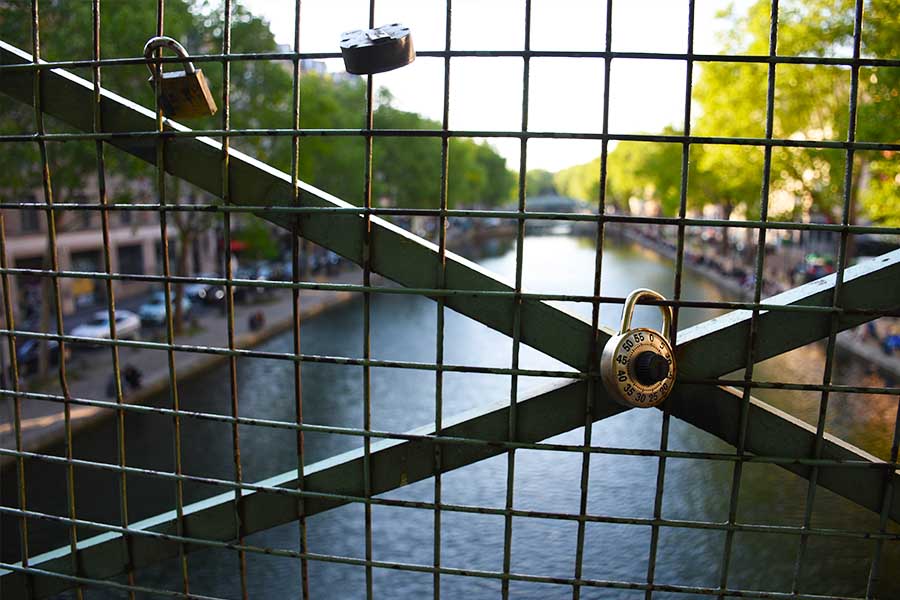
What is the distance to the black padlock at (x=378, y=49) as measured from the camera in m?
3.23

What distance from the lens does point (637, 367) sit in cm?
304

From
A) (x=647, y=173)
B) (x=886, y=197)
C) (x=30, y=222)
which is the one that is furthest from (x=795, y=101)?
(x=647, y=173)

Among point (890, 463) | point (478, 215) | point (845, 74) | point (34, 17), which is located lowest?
point (890, 463)

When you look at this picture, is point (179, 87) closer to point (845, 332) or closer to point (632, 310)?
point (632, 310)

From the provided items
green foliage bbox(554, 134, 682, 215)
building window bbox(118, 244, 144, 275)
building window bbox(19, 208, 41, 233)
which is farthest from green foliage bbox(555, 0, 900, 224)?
building window bbox(118, 244, 144, 275)

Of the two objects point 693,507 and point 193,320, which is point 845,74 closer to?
point 693,507

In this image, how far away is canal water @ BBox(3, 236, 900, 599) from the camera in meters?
11.7

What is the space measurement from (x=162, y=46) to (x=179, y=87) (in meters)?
0.20

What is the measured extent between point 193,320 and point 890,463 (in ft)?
96.9

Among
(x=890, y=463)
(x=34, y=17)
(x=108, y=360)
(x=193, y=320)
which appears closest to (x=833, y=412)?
(x=890, y=463)

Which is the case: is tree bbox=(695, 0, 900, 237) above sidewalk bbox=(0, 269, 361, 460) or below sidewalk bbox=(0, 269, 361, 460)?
above

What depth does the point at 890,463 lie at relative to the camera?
3262mm

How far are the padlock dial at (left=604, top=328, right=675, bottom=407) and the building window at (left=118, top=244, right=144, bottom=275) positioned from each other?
43.1m

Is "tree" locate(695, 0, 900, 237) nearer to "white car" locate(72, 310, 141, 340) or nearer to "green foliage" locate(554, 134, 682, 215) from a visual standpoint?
"green foliage" locate(554, 134, 682, 215)
